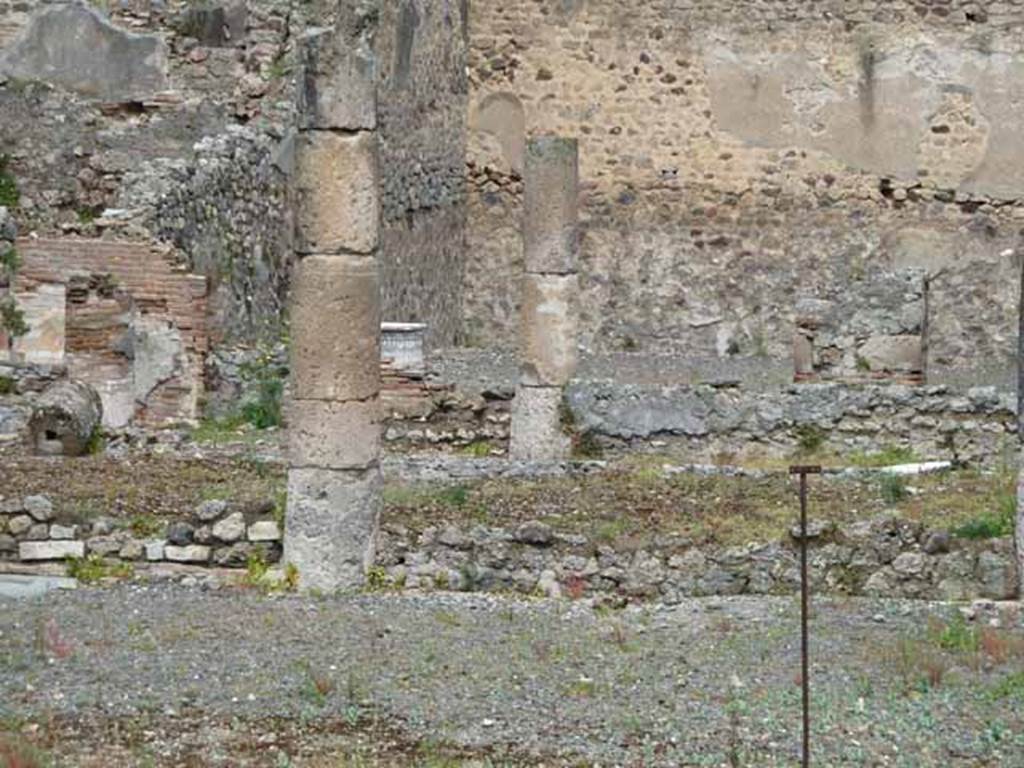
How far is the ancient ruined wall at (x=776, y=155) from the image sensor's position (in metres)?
24.3

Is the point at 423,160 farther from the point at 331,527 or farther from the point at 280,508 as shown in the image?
the point at 331,527

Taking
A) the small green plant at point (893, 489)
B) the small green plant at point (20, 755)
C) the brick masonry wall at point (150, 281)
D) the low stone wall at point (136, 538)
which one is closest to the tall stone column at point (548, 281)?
the brick masonry wall at point (150, 281)

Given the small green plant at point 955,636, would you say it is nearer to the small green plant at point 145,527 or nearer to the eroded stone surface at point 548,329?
the small green plant at point 145,527

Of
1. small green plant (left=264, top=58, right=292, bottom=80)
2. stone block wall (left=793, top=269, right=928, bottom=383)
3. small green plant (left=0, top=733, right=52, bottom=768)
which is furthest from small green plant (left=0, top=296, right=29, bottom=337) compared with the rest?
small green plant (left=0, top=733, right=52, bottom=768)

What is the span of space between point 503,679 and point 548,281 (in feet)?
26.8

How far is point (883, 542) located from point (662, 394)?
214 inches

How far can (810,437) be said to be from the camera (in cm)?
1648

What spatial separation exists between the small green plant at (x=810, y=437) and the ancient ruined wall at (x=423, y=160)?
6.07 meters

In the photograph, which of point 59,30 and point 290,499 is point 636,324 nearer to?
point 59,30

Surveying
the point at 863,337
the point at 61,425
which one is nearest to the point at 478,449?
the point at 61,425

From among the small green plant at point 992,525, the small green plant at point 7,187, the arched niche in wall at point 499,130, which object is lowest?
the small green plant at point 992,525

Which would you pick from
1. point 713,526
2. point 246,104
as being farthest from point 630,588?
point 246,104

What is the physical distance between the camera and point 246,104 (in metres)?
21.0

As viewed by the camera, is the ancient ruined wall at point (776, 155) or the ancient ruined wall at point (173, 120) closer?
the ancient ruined wall at point (173, 120)
